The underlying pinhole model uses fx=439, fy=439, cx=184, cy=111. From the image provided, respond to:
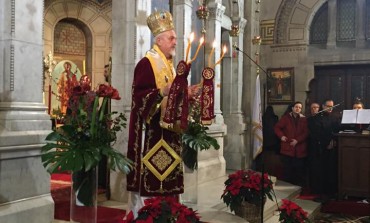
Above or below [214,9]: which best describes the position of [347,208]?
below

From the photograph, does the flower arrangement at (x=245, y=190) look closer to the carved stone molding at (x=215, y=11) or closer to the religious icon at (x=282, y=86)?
the carved stone molding at (x=215, y=11)

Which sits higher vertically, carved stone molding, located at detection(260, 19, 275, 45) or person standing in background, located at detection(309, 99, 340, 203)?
carved stone molding, located at detection(260, 19, 275, 45)

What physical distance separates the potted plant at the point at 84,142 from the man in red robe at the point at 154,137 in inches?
24.9

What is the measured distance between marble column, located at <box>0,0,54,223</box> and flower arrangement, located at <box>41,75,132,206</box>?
0.77 metres

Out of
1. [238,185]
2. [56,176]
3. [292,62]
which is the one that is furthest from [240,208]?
[292,62]

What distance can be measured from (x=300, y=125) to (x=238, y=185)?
3852 millimetres

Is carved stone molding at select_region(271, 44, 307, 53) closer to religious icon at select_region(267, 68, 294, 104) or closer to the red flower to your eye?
religious icon at select_region(267, 68, 294, 104)

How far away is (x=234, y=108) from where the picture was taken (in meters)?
9.62

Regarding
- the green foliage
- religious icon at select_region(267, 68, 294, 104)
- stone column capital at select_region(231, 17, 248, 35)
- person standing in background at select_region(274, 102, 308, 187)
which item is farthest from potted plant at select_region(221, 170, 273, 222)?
religious icon at select_region(267, 68, 294, 104)

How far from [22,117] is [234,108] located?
20.4ft

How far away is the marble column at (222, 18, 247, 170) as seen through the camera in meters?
9.58

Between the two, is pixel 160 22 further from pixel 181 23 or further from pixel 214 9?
pixel 214 9

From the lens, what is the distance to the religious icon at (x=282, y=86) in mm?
10758

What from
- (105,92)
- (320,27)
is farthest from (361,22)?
(105,92)
